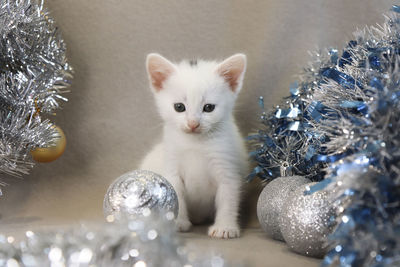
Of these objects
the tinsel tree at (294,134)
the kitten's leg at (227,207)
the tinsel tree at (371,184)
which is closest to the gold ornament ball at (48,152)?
the kitten's leg at (227,207)

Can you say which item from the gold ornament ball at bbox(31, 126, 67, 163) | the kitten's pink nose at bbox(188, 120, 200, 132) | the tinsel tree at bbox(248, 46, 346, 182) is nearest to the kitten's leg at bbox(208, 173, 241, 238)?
the tinsel tree at bbox(248, 46, 346, 182)

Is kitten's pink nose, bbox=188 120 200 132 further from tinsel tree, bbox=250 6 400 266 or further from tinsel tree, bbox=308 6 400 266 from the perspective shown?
tinsel tree, bbox=308 6 400 266

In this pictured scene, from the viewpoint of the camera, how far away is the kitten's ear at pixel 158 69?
5.73 feet

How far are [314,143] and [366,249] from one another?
0.59 metres

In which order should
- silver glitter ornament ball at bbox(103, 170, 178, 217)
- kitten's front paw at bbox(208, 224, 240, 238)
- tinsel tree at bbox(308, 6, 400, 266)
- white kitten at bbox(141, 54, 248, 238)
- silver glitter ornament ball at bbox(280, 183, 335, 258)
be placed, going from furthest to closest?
white kitten at bbox(141, 54, 248, 238), kitten's front paw at bbox(208, 224, 240, 238), silver glitter ornament ball at bbox(103, 170, 178, 217), silver glitter ornament ball at bbox(280, 183, 335, 258), tinsel tree at bbox(308, 6, 400, 266)

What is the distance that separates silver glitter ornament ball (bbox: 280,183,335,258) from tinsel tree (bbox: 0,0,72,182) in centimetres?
104

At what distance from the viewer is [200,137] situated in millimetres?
1724

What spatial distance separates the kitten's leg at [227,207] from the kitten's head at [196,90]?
8.9 inches

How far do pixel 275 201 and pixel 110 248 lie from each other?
2.10ft

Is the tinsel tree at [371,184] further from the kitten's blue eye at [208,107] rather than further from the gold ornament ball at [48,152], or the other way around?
the gold ornament ball at [48,152]

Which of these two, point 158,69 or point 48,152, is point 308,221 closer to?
point 158,69

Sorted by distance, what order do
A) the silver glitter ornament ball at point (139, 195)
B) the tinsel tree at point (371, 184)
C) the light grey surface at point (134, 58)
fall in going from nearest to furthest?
the tinsel tree at point (371, 184), the silver glitter ornament ball at point (139, 195), the light grey surface at point (134, 58)

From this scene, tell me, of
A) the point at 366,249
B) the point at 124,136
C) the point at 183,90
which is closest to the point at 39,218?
the point at 124,136

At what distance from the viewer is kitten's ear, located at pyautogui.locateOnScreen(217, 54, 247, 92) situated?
1.74 m
